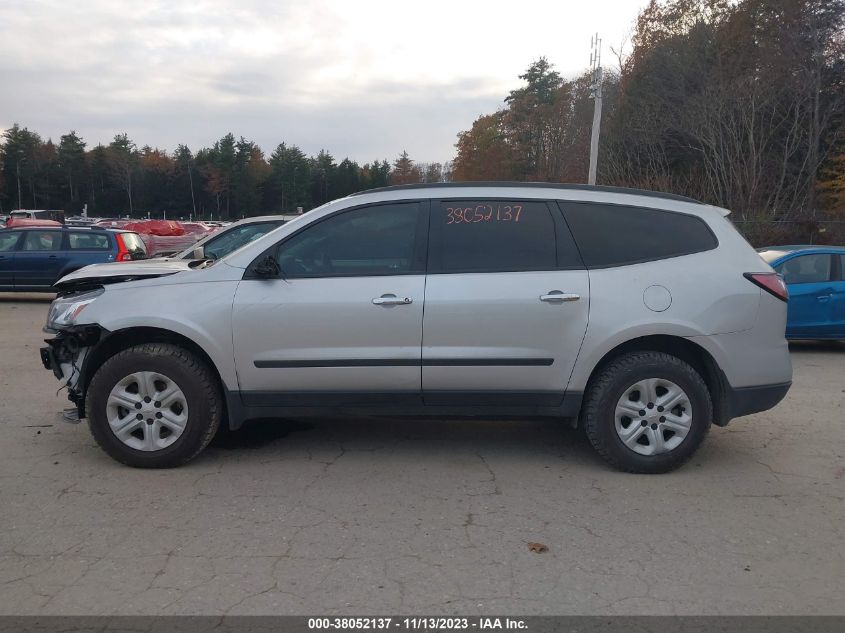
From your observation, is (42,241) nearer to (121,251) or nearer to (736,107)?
(121,251)

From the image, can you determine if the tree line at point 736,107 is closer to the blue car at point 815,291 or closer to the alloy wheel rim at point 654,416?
the blue car at point 815,291

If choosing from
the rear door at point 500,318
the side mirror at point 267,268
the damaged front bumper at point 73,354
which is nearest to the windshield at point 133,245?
the damaged front bumper at point 73,354

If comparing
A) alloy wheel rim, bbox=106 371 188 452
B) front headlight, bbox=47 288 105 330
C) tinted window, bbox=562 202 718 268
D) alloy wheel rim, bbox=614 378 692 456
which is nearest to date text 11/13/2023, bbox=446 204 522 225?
tinted window, bbox=562 202 718 268

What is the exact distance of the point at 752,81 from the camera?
30.1 meters

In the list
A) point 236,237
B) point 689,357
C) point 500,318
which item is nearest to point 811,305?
point 689,357

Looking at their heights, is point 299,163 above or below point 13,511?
above

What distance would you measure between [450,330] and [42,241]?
510 inches

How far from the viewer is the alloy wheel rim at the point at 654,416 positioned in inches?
191

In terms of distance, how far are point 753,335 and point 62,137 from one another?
9375cm

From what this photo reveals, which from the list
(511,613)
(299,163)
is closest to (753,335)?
(511,613)

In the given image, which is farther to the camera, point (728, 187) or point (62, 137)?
point (62, 137)

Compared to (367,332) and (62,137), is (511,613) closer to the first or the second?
(367,332)

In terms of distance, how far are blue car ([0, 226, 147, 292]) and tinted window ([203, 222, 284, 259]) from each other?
5600mm

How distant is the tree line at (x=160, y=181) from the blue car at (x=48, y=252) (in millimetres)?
64354
